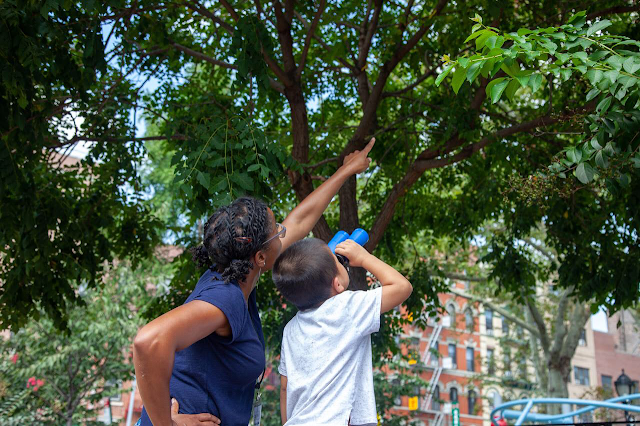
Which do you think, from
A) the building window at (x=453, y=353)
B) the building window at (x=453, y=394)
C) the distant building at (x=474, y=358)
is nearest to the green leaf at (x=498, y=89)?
the distant building at (x=474, y=358)

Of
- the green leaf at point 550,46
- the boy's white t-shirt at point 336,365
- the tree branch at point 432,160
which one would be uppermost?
the tree branch at point 432,160

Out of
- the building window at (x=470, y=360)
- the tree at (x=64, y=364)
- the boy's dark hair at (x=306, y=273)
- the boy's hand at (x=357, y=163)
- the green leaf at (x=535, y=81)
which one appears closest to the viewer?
the boy's dark hair at (x=306, y=273)

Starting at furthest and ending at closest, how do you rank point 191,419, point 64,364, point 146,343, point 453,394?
1. point 453,394
2. point 64,364
3. point 191,419
4. point 146,343

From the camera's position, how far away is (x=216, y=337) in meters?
2.10

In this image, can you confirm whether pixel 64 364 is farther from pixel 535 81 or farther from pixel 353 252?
pixel 535 81

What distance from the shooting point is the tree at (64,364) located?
16281 mm

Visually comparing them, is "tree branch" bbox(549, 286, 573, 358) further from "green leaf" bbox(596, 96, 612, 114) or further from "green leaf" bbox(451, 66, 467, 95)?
"green leaf" bbox(451, 66, 467, 95)

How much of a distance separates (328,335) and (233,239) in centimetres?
57

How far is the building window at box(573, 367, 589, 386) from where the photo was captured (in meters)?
39.5

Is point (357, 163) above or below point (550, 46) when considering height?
below

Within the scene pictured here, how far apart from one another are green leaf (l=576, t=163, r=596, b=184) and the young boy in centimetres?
161

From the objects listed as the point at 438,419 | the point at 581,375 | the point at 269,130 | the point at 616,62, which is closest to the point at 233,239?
the point at 616,62

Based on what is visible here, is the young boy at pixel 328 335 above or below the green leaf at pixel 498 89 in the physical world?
below

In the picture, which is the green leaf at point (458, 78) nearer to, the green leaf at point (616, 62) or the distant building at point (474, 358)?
the green leaf at point (616, 62)
